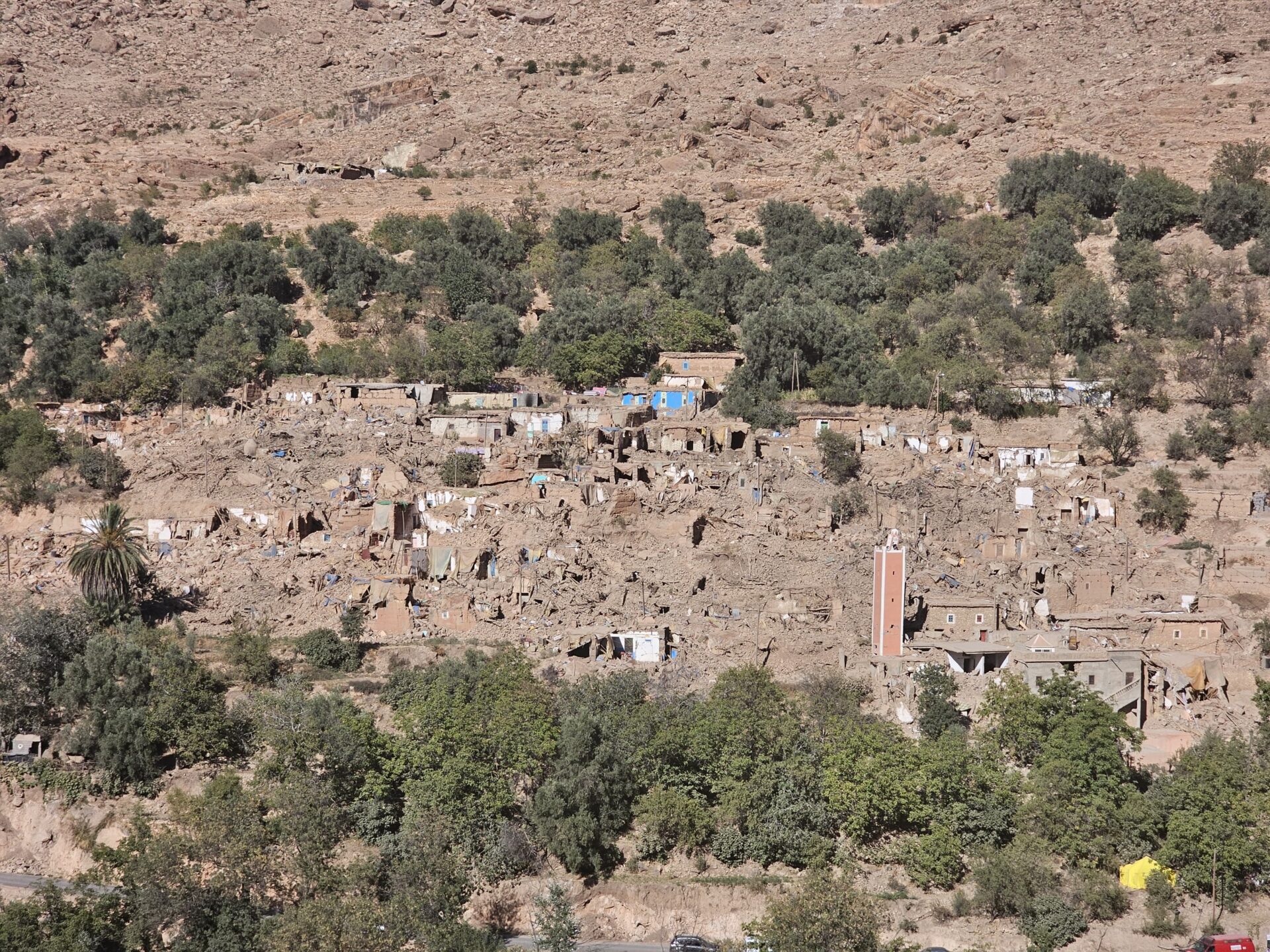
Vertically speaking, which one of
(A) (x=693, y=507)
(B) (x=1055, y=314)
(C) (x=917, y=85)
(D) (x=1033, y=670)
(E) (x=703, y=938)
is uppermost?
(C) (x=917, y=85)

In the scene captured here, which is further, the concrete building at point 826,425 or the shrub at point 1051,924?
the concrete building at point 826,425

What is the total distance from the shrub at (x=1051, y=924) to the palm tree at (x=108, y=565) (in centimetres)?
1455

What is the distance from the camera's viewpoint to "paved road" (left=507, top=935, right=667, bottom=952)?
831 inches

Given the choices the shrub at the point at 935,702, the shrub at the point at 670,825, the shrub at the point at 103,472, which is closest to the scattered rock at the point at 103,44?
the shrub at the point at 103,472

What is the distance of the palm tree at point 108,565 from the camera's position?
2653cm

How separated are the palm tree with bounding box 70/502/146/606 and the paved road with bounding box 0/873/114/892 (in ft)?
16.4

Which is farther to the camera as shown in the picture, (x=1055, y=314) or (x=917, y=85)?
(x=917, y=85)

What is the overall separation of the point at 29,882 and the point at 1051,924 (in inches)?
525

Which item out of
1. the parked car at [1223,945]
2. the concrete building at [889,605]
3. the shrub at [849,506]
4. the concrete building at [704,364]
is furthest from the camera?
the concrete building at [704,364]

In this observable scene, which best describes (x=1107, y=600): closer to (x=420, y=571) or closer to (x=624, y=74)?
(x=420, y=571)

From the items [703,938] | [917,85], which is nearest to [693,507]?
[703,938]

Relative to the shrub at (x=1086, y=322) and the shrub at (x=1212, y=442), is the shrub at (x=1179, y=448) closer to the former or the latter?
the shrub at (x=1212, y=442)

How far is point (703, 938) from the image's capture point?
21094 millimetres

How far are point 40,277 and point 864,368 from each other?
20.0m
